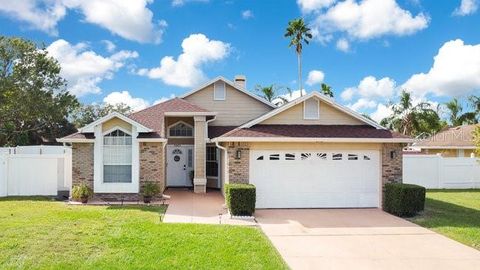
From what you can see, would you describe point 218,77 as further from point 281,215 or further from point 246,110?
point 281,215

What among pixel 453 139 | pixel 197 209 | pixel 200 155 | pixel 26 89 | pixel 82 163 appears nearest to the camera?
pixel 197 209

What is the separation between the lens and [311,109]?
15367 mm

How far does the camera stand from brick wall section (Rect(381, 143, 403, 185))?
1425cm

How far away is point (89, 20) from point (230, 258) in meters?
13.0

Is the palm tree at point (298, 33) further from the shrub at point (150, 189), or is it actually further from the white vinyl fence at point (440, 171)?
the shrub at point (150, 189)

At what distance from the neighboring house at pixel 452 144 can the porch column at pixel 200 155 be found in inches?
673

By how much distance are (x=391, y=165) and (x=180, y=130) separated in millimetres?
10607

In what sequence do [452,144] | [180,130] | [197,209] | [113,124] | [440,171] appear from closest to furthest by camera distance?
→ [197,209] → [113,124] → [180,130] → [440,171] → [452,144]

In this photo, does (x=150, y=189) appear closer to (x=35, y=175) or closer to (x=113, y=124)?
(x=113, y=124)

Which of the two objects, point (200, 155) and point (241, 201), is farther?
point (200, 155)

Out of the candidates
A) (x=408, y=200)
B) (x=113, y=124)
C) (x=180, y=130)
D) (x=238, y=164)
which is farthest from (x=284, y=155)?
(x=180, y=130)

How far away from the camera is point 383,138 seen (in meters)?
14.0

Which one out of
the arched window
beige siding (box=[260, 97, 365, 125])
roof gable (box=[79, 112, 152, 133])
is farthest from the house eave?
the arched window

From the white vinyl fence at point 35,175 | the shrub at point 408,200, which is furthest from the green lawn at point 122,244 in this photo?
the shrub at point 408,200
